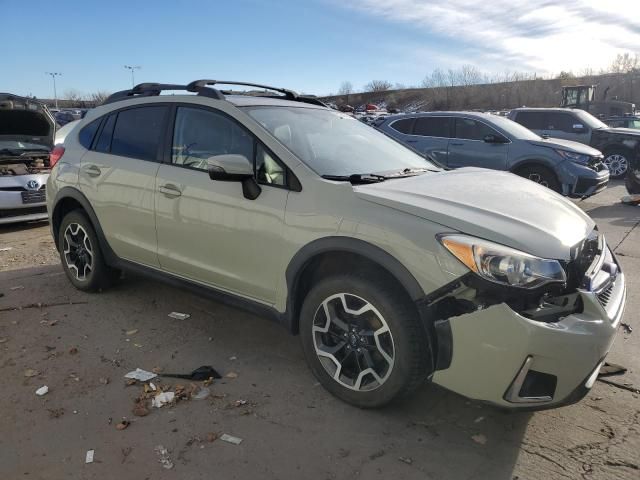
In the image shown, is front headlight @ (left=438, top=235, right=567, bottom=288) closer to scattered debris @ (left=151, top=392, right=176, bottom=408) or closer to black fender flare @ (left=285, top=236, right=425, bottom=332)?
black fender flare @ (left=285, top=236, right=425, bottom=332)

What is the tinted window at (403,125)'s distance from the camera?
1048cm

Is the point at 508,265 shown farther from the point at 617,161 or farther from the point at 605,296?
the point at 617,161

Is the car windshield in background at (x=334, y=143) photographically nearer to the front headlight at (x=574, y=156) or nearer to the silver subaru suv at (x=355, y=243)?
the silver subaru suv at (x=355, y=243)

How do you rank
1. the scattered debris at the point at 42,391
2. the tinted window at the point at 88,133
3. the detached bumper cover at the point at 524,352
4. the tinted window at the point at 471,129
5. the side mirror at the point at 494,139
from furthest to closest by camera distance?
the tinted window at the point at 471,129 < the side mirror at the point at 494,139 < the tinted window at the point at 88,133 < the scattered debris at the point at 42,391 < the detached bumper cover at the point at 524,352

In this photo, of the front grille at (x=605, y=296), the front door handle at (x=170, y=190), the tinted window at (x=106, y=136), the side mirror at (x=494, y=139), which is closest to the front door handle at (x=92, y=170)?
the tinted window at (x=106, y=136)

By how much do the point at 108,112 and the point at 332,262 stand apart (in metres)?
2.77

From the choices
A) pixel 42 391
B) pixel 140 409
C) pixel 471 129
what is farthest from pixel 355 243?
pixel 471 129

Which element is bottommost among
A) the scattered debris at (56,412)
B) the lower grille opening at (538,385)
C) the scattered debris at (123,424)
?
the scattered debris at (123,424)

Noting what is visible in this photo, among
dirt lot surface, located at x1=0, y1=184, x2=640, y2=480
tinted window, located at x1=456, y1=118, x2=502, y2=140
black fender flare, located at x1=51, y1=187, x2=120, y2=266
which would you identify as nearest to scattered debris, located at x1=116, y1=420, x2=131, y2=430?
dirt lot surface, located at x1=0, y1=184, x2=640, y2=480

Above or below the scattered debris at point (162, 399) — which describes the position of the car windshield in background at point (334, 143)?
above

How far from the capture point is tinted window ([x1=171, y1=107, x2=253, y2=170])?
345 cm

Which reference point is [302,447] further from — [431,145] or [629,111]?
[629,111]

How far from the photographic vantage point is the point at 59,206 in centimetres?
487

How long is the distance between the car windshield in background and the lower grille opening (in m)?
1.61
